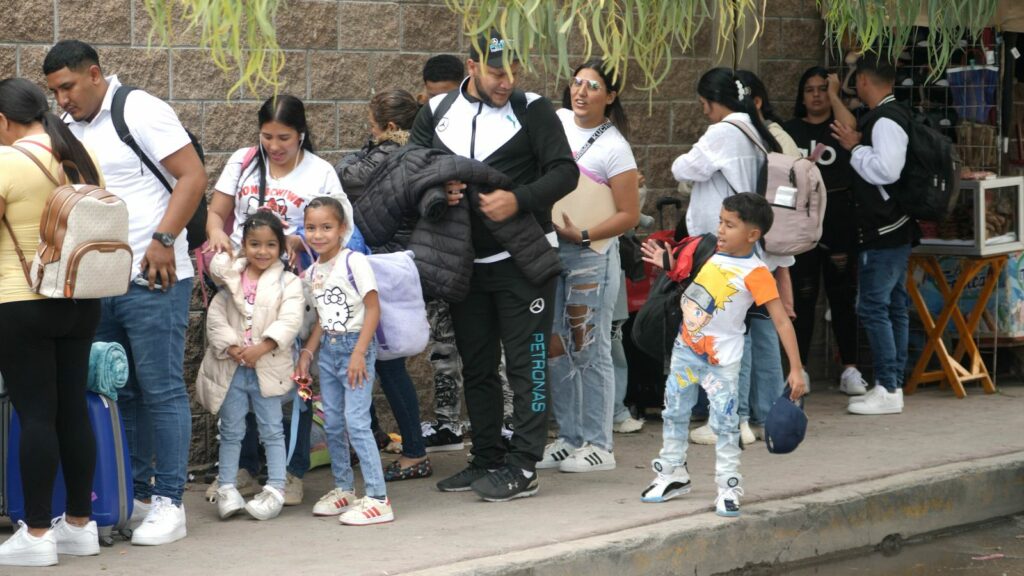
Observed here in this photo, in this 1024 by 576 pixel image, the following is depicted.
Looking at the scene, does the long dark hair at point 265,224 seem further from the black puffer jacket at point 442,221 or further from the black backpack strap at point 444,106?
the black backpack strap at point 444,106

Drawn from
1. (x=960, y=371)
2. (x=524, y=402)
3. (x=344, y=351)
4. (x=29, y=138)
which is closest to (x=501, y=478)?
(x=524, y=402)

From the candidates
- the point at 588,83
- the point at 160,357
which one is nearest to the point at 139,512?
the point at 160,357

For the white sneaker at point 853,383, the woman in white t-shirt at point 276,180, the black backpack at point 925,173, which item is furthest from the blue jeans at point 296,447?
the white sneaker at point 853,383

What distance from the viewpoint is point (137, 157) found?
599cm

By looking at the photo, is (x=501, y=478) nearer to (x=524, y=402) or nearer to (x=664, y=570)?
(x=524, y=402)

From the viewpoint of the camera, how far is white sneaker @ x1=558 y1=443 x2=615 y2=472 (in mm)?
7355

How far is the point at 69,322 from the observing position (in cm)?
555

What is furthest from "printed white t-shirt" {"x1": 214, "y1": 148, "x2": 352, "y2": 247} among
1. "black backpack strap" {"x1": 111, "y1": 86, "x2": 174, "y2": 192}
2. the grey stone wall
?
"black backpack strap" {"x1": 111, "y1": 86, "x2": 174, "y2": 192}

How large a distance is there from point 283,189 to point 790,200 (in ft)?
9.06

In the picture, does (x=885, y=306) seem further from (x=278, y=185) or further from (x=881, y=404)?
(x=278, y=185)

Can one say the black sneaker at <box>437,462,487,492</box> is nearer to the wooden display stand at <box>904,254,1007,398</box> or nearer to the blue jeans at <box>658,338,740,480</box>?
the blue jeans at <box>658,338,740,480</box>

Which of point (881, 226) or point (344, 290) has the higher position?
point (344, 290)

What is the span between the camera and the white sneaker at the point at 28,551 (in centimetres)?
557

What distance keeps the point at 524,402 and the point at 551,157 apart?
1.07 meters
